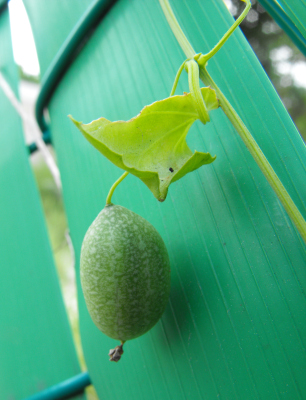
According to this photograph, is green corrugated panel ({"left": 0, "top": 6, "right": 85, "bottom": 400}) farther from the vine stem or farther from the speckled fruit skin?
the vine stem

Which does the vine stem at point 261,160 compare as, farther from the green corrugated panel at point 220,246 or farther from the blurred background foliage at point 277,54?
the blurred background foliage at point 277,54

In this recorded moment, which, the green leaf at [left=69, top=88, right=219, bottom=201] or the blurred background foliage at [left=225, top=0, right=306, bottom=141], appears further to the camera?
the blurred background foliage at [left=225, top=0, right=306, bottom=141]

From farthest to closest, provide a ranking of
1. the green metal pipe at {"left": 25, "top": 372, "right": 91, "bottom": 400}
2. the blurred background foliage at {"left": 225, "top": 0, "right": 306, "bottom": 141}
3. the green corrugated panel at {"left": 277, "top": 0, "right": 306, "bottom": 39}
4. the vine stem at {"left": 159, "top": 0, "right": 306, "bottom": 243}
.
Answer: the blurred background foliage at {"left": 225, "top": 0, "right": 306, "bottom": 141} < the green metal pipe at {"left": 25, "top": 372, "right": 91, "bottom": 400} < the green corrugated panel at {"left": 277, "top": 0, "right": 306, "bottom": 39} < the vine stem at {"left": 159, "top": 0, "right": 306, "bottom": 243}

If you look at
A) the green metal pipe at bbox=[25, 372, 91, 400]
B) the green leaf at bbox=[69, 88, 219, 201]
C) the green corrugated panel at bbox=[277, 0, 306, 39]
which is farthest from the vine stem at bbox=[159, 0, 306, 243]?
the green metal pipe at bbox=[25, 372, 91, 400]

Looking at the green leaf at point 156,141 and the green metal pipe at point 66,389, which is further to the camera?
the green metal pipe at point 66,389

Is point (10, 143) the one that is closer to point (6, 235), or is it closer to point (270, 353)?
point (6, 235)

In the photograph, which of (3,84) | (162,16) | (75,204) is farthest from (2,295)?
(162,16)

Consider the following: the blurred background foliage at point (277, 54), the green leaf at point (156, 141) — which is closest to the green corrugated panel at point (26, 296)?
the green leaf at point (156, 141)

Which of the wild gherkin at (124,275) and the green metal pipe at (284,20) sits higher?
the green metal pipe at (284,20)
